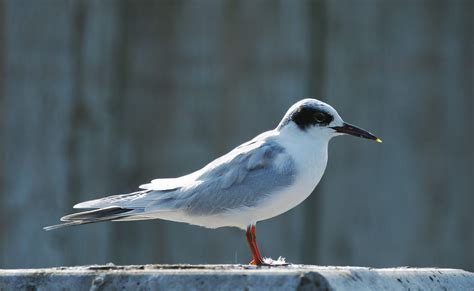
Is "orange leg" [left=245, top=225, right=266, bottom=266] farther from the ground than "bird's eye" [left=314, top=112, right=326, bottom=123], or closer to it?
closer to it

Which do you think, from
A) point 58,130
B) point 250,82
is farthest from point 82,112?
point 250,82

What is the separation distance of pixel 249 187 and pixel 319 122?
16.7 inches

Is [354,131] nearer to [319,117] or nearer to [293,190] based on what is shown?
[319,117]

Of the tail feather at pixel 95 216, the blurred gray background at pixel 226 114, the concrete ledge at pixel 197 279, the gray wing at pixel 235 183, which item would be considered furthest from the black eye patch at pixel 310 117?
the blurred gray background at pixel 226 114

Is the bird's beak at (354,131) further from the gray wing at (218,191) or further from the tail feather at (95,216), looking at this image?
the tail feather at (95,216)

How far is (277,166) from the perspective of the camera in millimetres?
4191

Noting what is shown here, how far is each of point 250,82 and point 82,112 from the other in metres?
0.95

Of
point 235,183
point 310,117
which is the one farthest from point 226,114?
point 235,183

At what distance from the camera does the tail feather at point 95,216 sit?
4.04 meters

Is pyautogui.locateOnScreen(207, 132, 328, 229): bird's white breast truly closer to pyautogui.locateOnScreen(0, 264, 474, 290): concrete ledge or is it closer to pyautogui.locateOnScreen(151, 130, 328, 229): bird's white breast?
pyautogui.locateOnScreen(151, 130, 328, 229): bird's white breast

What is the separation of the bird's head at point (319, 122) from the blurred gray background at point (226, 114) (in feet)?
4.71

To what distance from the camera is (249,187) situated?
4.17 m

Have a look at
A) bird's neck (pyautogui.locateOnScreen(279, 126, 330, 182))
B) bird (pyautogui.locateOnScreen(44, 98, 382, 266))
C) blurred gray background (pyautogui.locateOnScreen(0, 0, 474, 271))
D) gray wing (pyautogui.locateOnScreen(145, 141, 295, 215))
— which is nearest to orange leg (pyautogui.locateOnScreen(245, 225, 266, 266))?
bird (pyautogui.locateOnScreen(44, 98, 382, 266))

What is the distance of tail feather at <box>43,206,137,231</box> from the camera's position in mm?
4043
